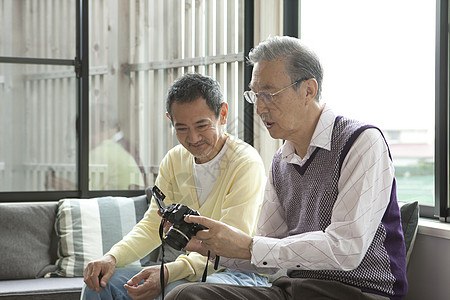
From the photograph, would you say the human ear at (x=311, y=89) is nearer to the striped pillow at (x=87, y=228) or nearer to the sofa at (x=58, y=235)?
the sofa at (x=58, y=235)

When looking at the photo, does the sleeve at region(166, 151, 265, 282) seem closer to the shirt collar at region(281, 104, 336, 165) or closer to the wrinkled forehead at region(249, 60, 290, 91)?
the shirt collar at region(281, 104, 336, 165)

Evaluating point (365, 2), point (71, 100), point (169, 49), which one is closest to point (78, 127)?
point (71, 100)

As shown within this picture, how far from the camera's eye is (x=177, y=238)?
1533 mm

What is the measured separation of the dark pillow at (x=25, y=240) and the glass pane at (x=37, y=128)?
1.58ft

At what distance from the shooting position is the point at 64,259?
2.75 m

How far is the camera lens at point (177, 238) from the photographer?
1529 mm

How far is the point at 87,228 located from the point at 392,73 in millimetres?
1625

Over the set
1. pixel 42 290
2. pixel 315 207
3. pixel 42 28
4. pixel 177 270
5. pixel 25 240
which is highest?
pixel 42 28

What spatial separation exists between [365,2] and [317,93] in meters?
1.18

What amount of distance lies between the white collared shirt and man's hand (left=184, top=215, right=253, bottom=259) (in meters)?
0.03

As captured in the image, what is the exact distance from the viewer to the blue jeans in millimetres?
1835

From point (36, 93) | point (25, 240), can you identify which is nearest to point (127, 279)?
point (25, 240)

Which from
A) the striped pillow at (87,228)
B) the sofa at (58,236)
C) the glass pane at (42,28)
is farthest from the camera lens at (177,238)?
the glass pane at (42,28)

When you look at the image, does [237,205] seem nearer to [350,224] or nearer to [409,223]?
[350,224]
